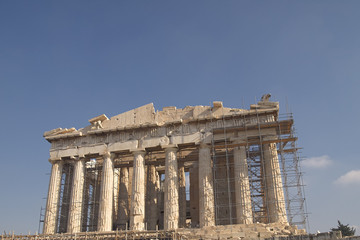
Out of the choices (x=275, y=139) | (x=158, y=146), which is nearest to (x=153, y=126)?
(x=158, y=146)

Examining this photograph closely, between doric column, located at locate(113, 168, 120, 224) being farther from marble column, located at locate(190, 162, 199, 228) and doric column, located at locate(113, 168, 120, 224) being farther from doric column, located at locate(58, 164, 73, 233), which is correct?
marble column, located at locate(190, 162, 199, 228)

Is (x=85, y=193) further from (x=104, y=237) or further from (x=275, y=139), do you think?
(x=275, y=139)

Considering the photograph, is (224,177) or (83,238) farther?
(224,177)

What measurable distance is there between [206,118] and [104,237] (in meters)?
10.3

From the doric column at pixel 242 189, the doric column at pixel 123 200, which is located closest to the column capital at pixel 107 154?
the doric column at pixel 123 200

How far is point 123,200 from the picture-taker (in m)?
31.9

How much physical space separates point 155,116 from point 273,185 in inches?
388

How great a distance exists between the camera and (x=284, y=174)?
25.1 m

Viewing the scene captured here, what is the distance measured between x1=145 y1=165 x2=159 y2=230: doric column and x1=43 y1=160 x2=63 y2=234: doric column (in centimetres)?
689

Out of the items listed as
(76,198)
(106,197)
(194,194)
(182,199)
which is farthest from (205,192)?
(76,198)

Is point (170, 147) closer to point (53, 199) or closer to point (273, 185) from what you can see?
point (273, 185)

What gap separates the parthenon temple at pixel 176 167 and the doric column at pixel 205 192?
64 millimetres

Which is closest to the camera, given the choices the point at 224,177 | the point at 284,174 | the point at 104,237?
the point at 104,237

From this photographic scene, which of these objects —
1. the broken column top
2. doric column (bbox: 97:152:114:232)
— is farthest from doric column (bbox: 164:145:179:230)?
doric column (bbox: 97:152:114:232)
